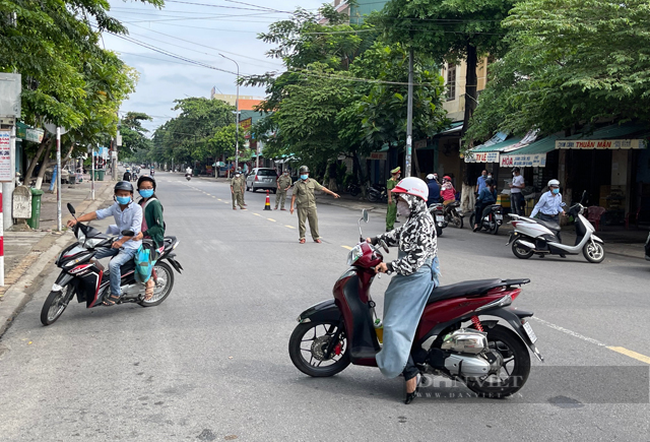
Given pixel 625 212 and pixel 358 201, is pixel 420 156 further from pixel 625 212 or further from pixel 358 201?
pixel 625 212

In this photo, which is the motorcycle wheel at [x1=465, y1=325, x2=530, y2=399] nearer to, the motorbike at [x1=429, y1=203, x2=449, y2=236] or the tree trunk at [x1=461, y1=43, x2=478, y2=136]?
the motorbike at [x1=429, y1=203, x2=449, y2=236]

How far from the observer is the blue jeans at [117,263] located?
728cm

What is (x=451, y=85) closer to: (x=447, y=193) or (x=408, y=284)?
(x=447, y=193)

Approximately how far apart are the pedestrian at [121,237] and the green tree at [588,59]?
956 centimetres

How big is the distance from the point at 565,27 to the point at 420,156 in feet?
78.5

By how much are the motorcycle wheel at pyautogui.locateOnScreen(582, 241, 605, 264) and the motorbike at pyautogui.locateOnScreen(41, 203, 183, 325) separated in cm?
865

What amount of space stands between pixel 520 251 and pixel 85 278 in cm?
897

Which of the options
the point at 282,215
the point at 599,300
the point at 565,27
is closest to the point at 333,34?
the point at 282,215

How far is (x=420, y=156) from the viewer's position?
1481 inches

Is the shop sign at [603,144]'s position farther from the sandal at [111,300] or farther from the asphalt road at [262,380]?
the sandal at [111,300]

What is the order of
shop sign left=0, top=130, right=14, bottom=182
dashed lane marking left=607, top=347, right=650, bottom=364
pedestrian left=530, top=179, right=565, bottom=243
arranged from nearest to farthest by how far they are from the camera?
1. dashed lane marking left=607, top=347, right=650, bottom=364
2. shop sign left=0, top=130, right=14, bottom=182
3. pedestrian left=530, top=179, right=565, bottom=243

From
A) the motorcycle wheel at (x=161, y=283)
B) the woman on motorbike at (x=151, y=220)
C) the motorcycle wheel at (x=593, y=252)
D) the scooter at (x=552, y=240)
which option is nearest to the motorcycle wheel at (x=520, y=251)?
the scooter at (x=552, y=240)

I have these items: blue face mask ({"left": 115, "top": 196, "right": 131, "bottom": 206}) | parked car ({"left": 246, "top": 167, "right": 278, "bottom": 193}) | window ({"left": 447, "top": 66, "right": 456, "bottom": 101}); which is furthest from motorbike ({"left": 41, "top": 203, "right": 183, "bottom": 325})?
parked car ({"left": 246, "top": 167, "right": 278, "bottom": 193})

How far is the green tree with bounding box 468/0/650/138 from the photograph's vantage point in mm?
13350
